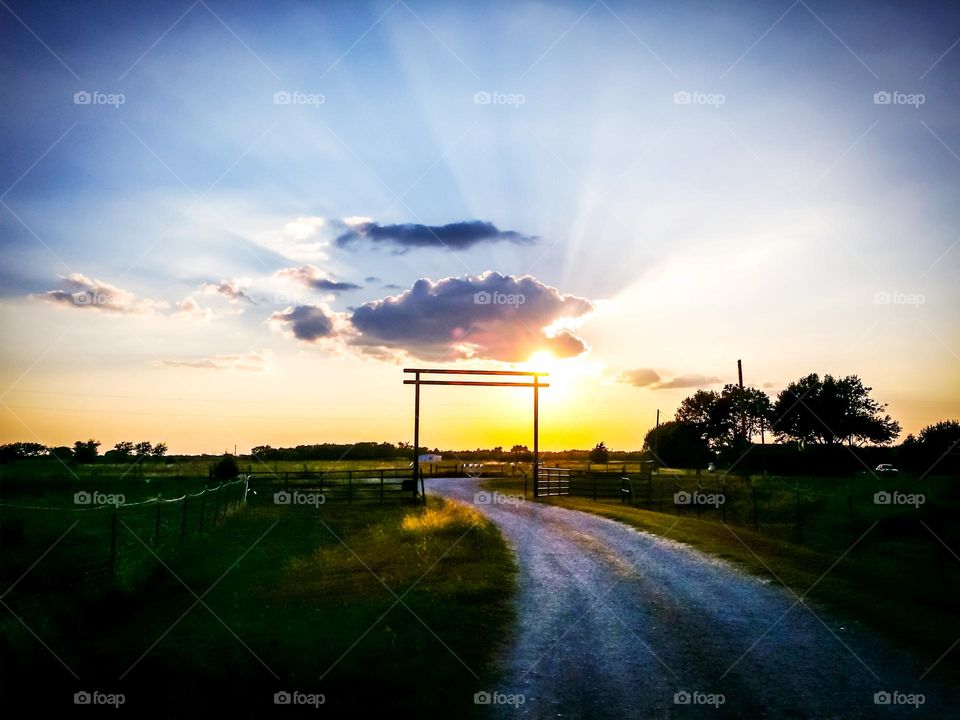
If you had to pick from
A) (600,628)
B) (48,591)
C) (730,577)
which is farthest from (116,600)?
(730,577)

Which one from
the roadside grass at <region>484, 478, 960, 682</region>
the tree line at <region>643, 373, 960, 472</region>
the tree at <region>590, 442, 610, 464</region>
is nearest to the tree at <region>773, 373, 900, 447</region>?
the tree line at <region>643, 373, 960, 472</region>

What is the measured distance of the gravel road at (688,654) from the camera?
7.46 m

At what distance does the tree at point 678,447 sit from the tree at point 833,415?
19151mm

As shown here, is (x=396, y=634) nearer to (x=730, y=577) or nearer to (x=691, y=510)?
(x=730, y=577)

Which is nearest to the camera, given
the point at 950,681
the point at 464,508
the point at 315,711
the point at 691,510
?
the point at 315,711

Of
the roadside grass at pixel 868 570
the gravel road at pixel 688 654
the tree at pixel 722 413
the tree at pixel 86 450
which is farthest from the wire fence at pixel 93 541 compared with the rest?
the tree at pixel 722 413

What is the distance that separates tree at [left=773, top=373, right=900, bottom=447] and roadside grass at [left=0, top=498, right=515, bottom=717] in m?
89.9

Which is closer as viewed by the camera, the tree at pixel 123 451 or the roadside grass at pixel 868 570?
the roadside grass at pixel 868 570

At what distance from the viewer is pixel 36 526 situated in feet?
75.6

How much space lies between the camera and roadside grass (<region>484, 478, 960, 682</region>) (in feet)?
34.2

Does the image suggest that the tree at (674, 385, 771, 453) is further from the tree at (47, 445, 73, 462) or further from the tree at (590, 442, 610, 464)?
the tree at (47, 445, 73, 462)

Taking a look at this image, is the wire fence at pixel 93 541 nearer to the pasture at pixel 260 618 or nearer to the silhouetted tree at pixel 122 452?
the pasture at pixel 260 618

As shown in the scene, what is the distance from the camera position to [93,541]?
65.6ft

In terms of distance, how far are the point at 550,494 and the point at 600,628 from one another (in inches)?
1160
